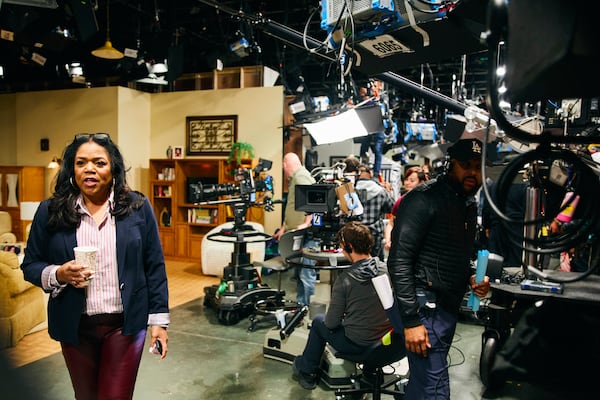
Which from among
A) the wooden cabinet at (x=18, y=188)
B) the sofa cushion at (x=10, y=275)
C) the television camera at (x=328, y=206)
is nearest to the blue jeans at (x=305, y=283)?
the television camera at (x=328, y=206)

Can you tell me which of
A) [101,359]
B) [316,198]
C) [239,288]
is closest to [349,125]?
[316,198]

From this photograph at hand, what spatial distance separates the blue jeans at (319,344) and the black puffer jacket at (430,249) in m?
0.76

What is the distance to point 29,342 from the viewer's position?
12.4 feet

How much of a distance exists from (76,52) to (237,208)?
5.23 m

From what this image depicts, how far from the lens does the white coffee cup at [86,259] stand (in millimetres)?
1633

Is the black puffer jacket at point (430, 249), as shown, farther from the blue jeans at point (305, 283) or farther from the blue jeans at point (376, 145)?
the blue jeans at point (376, 145)

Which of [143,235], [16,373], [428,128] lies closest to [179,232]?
[428,128]

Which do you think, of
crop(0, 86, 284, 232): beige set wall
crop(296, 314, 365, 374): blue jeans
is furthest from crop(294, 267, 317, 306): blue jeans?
crop(0, 86, 284, 232): beige set wall

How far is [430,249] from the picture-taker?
199 cm

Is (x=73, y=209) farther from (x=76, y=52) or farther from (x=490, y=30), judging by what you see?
(x=76, y=52)

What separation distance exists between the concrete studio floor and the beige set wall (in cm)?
329

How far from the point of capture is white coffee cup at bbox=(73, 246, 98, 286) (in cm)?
163

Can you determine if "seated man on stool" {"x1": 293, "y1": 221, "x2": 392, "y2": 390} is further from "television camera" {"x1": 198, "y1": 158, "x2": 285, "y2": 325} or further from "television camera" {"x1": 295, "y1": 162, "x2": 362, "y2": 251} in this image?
"television camera" {"x1": 198, "y1": 158, "x2": 285, "y2": 325}

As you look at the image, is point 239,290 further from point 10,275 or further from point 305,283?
point 10,275
